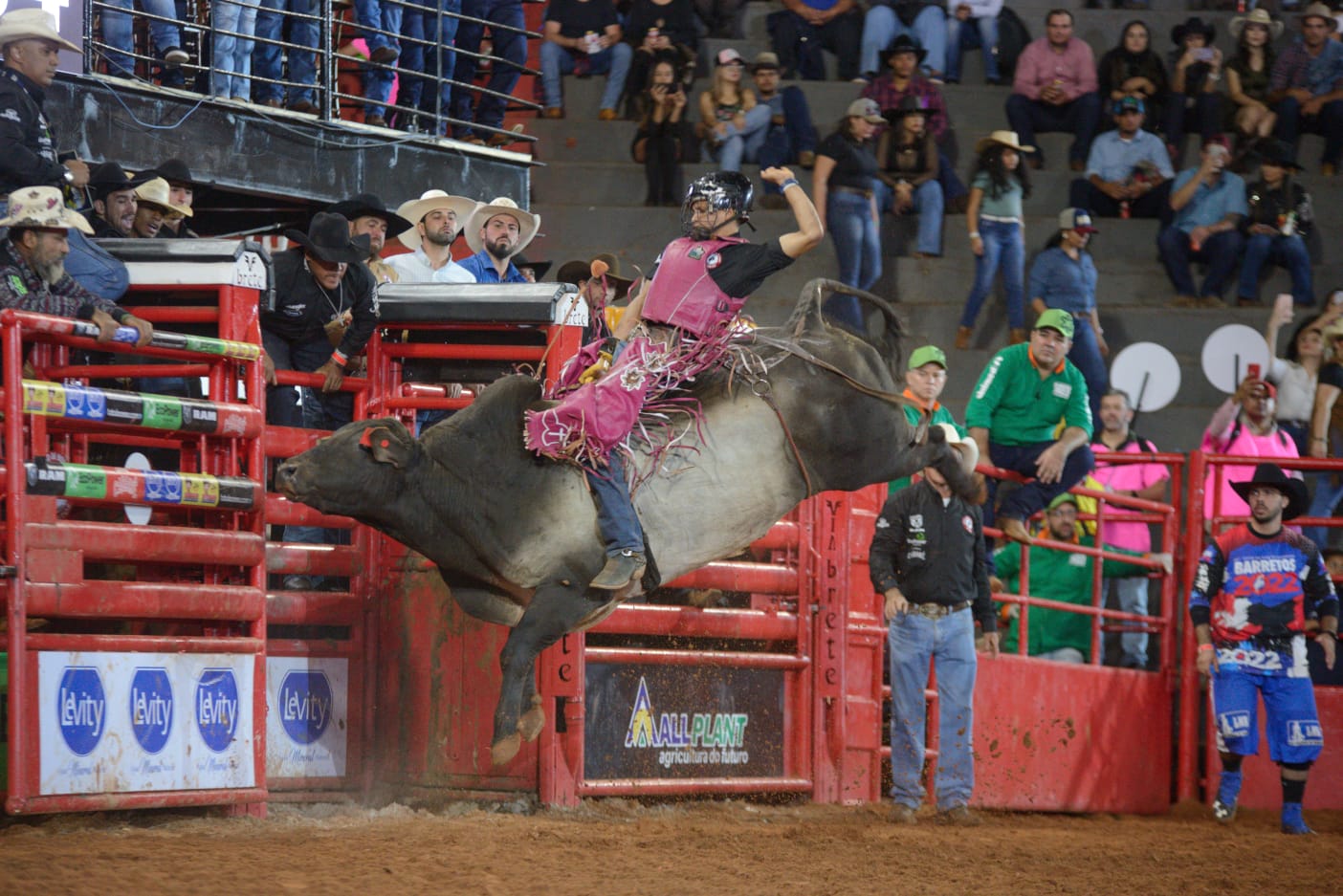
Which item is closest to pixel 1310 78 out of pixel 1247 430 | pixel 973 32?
pixel 973 32

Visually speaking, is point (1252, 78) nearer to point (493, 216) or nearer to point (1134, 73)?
point (1134, 73)

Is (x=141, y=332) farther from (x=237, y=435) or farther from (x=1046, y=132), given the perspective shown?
(x=1046, y=132)

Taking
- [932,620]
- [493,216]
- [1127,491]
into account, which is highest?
[493,216]

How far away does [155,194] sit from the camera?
8531 millimetres

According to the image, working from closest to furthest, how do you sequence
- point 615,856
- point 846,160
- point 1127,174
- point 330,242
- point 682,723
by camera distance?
point 615,856 < point 330,242 < point 682,723 < point 846,160 < point 1127,174

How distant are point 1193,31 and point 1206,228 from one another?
2.37 meters

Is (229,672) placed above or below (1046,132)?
below

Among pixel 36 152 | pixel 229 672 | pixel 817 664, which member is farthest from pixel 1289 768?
pixel 36 152

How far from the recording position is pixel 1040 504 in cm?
974

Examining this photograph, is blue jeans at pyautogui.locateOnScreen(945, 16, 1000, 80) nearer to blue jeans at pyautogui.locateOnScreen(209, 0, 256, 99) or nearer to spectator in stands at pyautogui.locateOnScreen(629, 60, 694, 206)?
spectator in stands at pyautogui.locateOnScreen(629, 60, 694, 206)

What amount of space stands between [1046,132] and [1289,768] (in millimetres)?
7993

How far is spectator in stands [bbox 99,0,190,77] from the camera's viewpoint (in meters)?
11.0

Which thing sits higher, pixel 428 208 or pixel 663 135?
pixel 663 135

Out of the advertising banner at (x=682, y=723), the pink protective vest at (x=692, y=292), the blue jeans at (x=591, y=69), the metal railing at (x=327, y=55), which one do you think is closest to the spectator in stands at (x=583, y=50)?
the blue jeans at (x=591, y=69)
